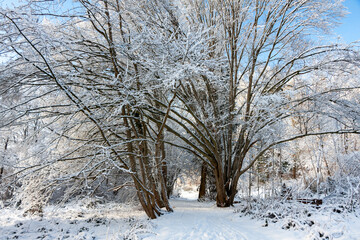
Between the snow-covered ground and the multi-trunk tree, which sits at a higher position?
the multi-trunk tree

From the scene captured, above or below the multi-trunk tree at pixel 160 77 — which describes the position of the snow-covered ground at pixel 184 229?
below

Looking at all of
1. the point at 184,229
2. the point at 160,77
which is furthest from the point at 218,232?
the point at 160,77

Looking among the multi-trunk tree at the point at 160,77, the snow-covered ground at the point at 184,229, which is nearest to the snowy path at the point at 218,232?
the snow-covered ground at the point at 184,229

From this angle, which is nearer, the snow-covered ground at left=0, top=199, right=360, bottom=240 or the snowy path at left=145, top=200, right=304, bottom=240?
the snow-covered ground at left=0, top=199, right=360, bottom=240

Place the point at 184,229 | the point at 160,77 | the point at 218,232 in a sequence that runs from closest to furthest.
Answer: the point at 218,232 → the point at 184,229 → the point at 160,77

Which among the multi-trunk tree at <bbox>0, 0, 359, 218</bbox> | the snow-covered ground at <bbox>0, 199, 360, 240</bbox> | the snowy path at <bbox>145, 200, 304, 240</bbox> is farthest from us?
the multi-trunk tree at <bbox>0, 0, 359, 218</bbox>

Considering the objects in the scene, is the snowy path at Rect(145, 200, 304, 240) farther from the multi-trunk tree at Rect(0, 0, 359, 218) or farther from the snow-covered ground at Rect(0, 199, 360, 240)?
the multi-trunk tree at Rect(0, 0, 359, 218)

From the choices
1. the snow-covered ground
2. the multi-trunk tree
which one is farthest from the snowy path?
the multi-trunk tree

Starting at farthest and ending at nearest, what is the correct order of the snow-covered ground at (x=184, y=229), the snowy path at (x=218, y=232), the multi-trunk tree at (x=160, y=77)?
the multi-trunk tree at (x=160, y=77)
the snowy path at (x=218, y=232)
the snow-covered ground at (x=184, y=229)

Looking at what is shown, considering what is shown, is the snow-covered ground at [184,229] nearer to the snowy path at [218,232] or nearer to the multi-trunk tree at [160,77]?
the snowy path at [218,232]

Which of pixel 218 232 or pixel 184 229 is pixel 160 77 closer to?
pixel 184 229

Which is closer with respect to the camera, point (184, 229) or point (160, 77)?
point (184, 229)

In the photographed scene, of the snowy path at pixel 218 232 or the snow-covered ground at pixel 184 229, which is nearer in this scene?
the snow-covered ground at pixel 184 229

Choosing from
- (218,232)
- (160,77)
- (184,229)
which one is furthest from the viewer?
(160,77)
